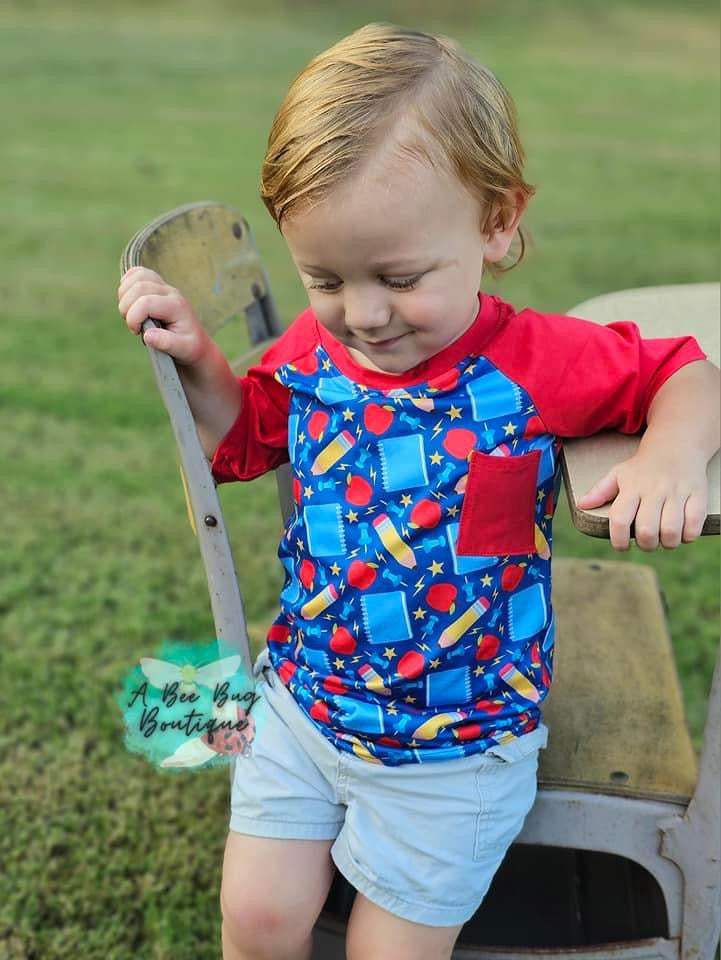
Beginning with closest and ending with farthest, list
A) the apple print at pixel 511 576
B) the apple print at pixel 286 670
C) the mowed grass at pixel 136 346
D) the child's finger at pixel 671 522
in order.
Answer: the child's finger at pixel 671 522 < the apple print at pixel 511 576 < the apple print at pixel 286 670 < the mowed grass at pixel 136 346

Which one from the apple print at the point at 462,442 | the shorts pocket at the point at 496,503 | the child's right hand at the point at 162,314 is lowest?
the shorts pocket at the point at 496,503

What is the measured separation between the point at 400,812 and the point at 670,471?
60cm

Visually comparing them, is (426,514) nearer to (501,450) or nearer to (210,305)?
(501,450)

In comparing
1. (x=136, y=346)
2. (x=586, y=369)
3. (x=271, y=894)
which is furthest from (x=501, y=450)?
(x=136, y=346)

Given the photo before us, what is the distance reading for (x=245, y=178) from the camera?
7.07 m

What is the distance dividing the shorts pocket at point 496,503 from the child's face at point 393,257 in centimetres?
18

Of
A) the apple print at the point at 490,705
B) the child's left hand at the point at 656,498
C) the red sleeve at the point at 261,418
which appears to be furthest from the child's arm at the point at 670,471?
the red sleeve at the point at 261,418

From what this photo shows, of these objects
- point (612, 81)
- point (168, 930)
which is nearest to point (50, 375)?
point (168, 930)

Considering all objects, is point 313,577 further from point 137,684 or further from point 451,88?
point 451,88

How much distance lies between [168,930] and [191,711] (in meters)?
0.76

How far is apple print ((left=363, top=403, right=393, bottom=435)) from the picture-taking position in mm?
1646

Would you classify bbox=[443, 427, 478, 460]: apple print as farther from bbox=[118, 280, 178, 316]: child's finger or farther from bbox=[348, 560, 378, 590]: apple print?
bbox=[118, 280, 178, 316]: child's finger

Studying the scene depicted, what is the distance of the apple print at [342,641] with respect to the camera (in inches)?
66.3

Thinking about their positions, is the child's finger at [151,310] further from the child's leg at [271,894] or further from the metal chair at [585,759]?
the child's leg at [271,894]
